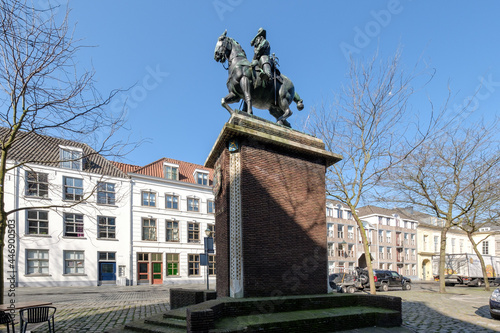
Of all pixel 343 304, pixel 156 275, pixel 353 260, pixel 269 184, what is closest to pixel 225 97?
pixel 269 184

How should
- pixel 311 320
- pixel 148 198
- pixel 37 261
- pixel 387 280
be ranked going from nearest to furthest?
pixel 311 320, pixel 387 280, pixel 37 261, pixel 148 198

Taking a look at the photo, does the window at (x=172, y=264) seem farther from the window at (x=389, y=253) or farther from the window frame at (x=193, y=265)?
the window at (x=389, y=253)

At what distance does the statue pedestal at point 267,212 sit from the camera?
29.8 feet

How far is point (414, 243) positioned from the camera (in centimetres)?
5809

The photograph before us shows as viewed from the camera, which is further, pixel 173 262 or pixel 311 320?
pixel 173 262

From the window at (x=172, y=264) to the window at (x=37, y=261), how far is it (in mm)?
10547

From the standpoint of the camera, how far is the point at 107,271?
104ft

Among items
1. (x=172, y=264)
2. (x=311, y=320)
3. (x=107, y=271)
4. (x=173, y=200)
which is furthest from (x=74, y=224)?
(x=311, y=320)

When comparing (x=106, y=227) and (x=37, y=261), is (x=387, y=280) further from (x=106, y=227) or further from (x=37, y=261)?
(x=37, y=261)

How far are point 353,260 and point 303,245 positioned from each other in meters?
43.4

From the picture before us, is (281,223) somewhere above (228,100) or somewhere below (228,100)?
below

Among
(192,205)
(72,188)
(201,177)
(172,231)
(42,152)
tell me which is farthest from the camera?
(201,177)

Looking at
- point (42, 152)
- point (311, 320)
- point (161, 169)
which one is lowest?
point (311, 320)

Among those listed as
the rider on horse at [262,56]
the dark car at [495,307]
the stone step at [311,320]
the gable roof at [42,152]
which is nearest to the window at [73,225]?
the gable roof at [42,152]
